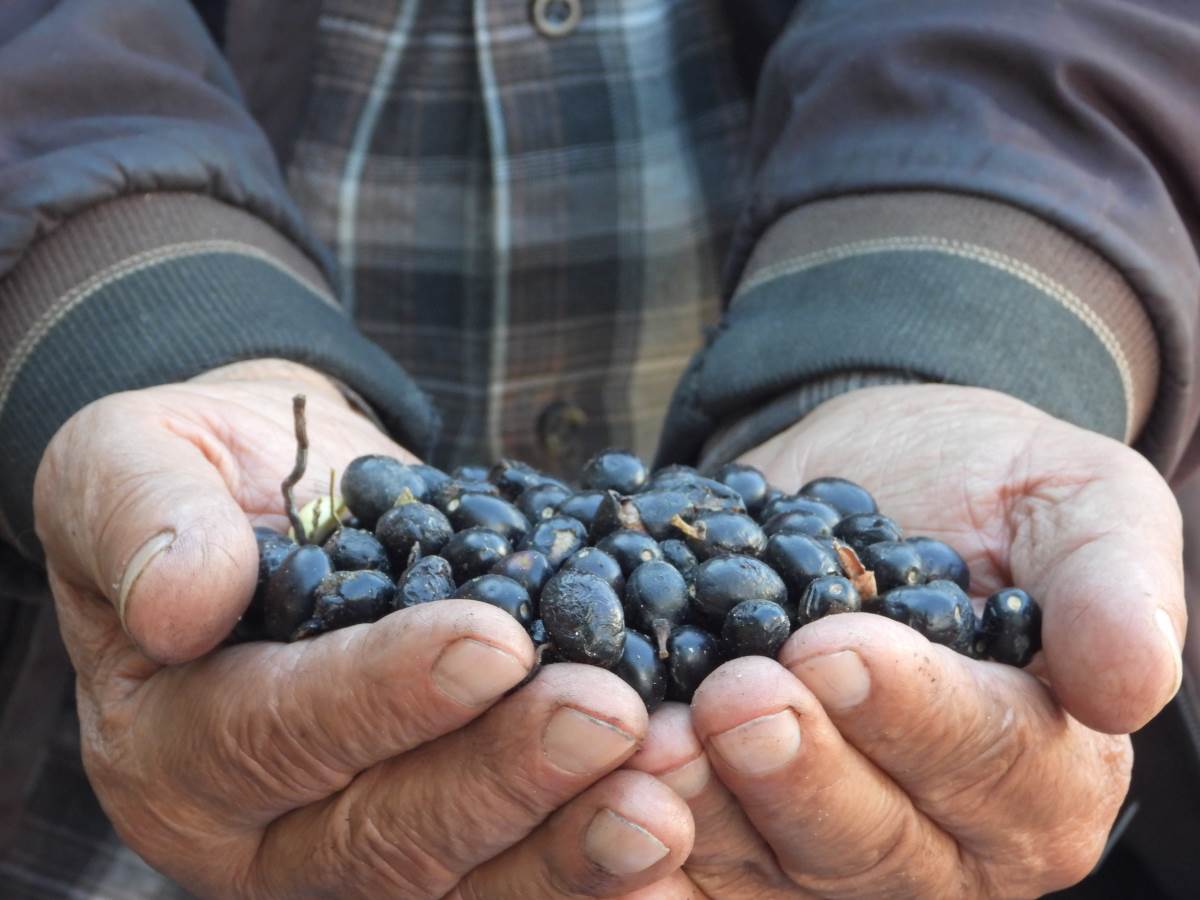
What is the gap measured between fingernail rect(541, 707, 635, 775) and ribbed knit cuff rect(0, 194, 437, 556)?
0.80 m

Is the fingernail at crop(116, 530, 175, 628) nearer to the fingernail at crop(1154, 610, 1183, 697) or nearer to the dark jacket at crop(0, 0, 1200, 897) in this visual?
the dark jacket at crop(0, 0, 1200, 897)

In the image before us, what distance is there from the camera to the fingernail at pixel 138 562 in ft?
3.63

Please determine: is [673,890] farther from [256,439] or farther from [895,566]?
[256,439]

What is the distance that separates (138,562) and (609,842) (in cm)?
48

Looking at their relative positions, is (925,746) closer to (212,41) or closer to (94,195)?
(94,195)

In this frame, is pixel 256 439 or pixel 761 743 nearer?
pixel 761 743

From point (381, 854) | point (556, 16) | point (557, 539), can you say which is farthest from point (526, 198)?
point (381, 854)

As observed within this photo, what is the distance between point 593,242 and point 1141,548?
121cm

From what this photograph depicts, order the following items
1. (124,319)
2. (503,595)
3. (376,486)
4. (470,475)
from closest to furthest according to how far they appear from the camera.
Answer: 1. (503,595)
2. (376,486)
3. (470,475)
4. (124,319)

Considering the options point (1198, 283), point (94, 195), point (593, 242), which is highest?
point (94, 195)

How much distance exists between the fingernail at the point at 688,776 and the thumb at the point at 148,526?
1.38 feet

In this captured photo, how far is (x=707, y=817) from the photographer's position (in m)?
1.12

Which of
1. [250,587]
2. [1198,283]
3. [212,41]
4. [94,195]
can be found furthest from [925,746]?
[212,41]

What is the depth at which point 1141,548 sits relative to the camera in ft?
3.87
